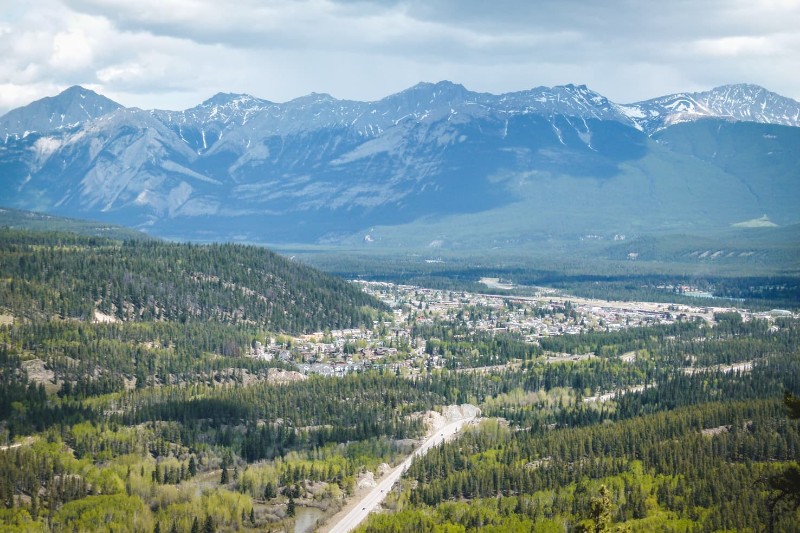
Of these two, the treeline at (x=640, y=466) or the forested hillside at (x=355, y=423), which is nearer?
the treeline at (x=640, y=466)

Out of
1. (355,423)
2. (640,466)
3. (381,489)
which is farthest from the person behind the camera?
(355,423)

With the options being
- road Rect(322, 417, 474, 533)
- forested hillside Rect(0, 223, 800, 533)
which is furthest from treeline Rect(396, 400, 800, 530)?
road Rect(322, 417, 474, 533)

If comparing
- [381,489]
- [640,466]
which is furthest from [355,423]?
[640,466]

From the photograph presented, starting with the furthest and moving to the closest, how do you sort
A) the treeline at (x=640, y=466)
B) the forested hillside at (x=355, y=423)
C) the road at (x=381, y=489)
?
Answer: the road at (x=381, y=489), the forested hillside at (x=355, y=423), the treeline at (x=640, y=466)

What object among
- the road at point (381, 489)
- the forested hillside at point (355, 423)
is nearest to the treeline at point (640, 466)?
the forested hillside at point (355, 423)

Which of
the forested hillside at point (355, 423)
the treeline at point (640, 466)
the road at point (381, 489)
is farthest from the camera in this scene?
the road at point (381, 489)

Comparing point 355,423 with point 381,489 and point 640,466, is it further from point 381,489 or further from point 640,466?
point 640,466

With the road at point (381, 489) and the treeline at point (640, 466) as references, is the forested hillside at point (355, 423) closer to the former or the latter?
the treeline at point (640, 466)

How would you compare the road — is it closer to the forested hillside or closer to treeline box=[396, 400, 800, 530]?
the forested hillside
